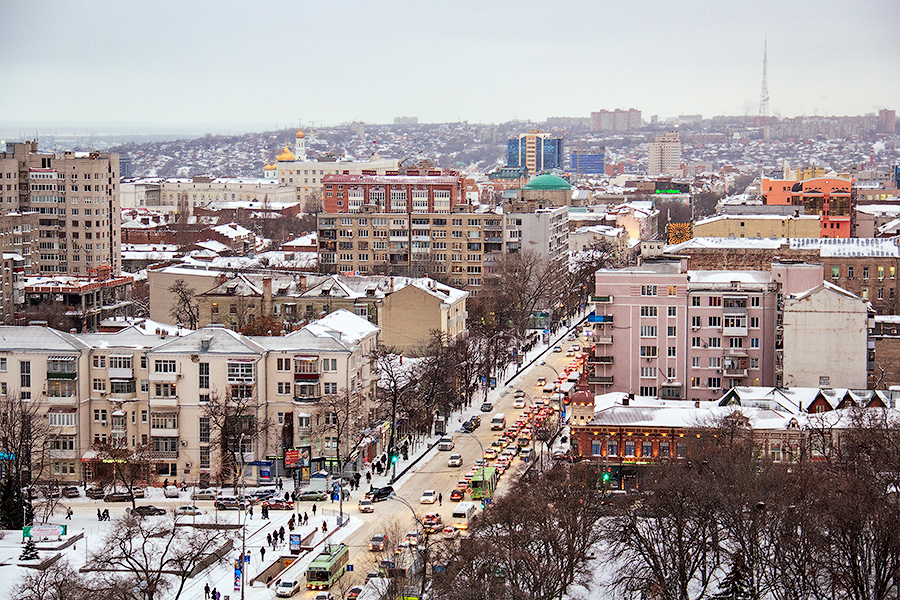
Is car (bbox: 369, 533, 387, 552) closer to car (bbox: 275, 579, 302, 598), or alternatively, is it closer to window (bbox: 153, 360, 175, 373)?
car (bbox: 275, 579, 302, 598)

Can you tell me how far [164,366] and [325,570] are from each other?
Result: 16458mm

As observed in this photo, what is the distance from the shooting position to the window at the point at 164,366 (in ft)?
190

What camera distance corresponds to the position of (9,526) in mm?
49906

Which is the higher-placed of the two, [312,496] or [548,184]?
[548,184]

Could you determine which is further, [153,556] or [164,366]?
[164,366]

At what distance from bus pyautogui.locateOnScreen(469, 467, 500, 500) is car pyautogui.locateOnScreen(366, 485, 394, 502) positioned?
3.04 metres

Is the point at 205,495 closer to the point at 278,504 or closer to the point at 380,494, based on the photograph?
the point at 278,504

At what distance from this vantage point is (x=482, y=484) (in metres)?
55.0

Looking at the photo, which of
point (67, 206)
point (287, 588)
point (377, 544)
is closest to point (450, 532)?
point (377, 544)

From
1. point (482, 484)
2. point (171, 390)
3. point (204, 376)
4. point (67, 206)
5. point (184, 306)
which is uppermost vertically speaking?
point (67, 206)

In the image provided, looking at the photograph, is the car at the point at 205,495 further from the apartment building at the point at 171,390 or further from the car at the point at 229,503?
the apartment building at the point at 171,390

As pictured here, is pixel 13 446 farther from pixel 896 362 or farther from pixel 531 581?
pixel 896 362

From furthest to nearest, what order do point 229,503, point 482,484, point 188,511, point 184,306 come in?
1. point 184,306
2. point 482,484
3. point 229,503
4. point 188,511

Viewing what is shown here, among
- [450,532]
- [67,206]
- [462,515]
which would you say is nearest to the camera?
[450,532]
